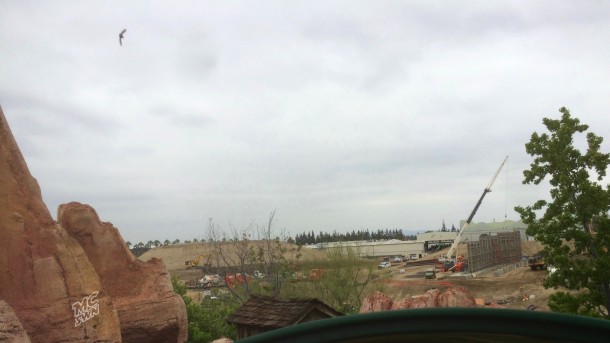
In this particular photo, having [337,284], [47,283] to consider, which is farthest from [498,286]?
[47,283]

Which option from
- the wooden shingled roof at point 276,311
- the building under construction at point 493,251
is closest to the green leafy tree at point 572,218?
the wooden shingled roof at point 276,311

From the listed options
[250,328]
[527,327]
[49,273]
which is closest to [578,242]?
[250,328]

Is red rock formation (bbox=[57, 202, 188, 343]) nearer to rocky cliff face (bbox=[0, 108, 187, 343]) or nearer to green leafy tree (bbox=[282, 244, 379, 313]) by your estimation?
rocky cliff face (bbox=[0, 108, 187, 343])

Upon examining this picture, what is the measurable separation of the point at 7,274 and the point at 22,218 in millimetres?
1639

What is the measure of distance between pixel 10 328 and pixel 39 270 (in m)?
2.69

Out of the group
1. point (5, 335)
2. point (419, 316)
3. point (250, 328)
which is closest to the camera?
point (419, 316)

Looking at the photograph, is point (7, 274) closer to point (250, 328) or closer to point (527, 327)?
point (250, 328)

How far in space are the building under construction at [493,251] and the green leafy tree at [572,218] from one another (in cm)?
4139

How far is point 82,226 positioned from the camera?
70.2 ft

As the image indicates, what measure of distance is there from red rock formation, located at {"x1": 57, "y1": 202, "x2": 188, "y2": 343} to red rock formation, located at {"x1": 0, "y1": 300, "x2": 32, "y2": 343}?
566 centimetres

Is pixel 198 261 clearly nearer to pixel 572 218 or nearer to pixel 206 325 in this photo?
pixel 206 325

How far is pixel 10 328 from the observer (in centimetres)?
1437

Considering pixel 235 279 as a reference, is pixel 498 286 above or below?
below

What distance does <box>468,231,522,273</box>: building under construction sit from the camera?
213 ft
